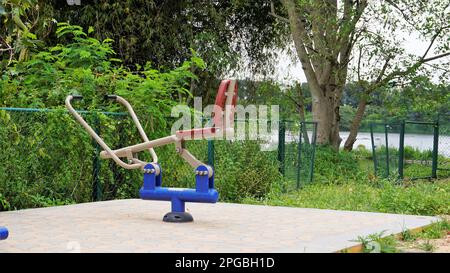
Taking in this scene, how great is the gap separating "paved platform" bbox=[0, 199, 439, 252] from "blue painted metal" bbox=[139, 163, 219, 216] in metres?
0.29

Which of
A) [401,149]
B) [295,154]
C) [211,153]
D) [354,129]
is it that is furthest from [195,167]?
[354,129]

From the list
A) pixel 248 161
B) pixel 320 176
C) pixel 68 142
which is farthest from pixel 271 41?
pixel 68 142

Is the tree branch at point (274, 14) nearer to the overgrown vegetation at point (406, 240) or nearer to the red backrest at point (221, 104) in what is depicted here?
the red backrest at point (221, 104)

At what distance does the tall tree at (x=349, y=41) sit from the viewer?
20.0 metres

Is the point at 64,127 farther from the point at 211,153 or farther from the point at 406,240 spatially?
the point at 406,240

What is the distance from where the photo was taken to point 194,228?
8.55 metres

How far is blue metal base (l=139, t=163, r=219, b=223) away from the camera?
29.0 feet

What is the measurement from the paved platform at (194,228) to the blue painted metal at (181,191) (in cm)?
29

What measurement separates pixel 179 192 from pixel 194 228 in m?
0.65

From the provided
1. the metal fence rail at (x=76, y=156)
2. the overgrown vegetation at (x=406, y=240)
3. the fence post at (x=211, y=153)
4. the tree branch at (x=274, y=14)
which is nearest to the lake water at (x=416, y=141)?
the tree branch at (x=274, y=14)
